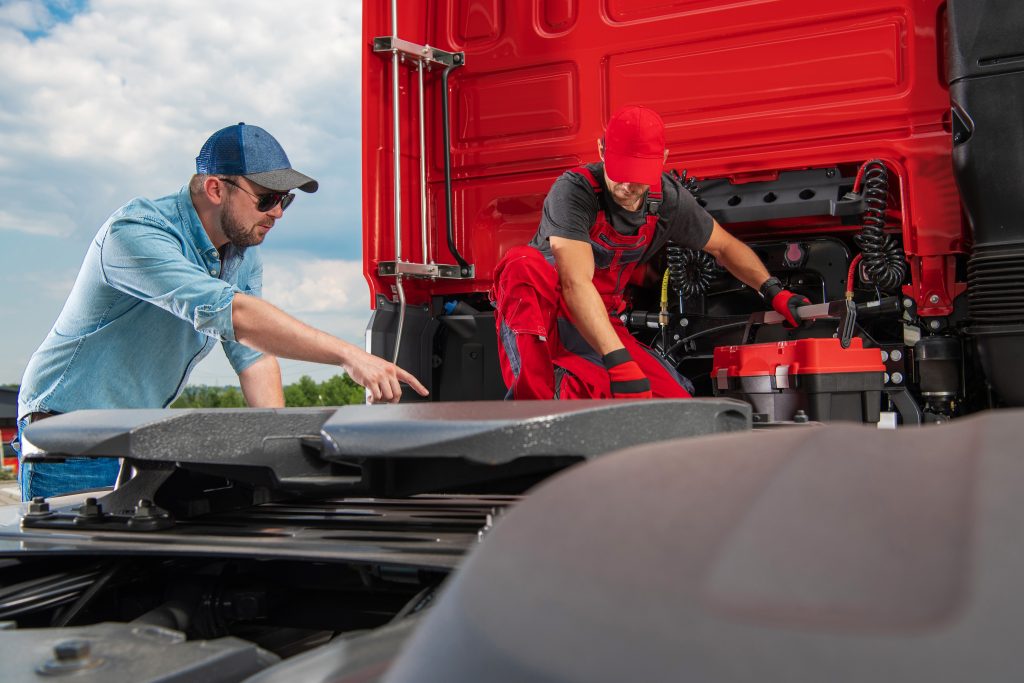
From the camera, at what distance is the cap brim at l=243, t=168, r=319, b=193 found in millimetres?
2377

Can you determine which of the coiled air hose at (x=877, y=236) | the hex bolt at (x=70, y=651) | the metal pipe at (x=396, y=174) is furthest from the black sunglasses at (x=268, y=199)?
the hex bolt at (x=70, y=651)

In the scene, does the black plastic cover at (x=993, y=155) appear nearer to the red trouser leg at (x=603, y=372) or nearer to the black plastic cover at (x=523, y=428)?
the red trouser leg at (x=603, y=372)

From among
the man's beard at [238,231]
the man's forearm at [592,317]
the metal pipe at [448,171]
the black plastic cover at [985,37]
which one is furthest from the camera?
the metal pipe at [448,171]

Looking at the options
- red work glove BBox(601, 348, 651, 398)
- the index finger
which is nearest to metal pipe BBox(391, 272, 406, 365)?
red work glove BBox(601, 348, 651, 398)

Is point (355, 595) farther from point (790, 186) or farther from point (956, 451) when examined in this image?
point (790, 186)

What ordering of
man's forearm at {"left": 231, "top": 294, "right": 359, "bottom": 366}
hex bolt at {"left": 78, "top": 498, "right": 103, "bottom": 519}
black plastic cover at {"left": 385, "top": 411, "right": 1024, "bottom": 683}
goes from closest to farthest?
black plastic cover at {"left": 385, "top": 411, "right": 1024, "bottom": 683} → hex bolt at {"left": 78, "top": 498, "right": 103, "bottom": 519} → man's forearm at {"left": 231, "top": 294, "right": 359, "bottom": 366}

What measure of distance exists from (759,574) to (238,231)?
229cm

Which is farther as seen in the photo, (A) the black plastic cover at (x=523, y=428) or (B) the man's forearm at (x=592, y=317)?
(B) the man's forearm at (x=592, y=317)

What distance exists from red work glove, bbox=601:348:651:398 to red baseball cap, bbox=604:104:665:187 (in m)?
0.58

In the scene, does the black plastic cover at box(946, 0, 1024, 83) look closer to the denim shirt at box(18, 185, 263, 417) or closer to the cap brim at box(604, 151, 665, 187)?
the cap brim at box(604, 151, 665, 187)

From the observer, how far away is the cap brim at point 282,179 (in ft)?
7.80

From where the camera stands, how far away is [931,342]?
2.62 meters

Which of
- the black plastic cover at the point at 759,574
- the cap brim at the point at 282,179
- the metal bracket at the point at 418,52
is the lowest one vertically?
the black plastic cover at the point at 759,574

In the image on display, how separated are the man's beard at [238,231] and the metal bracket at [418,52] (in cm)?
106
